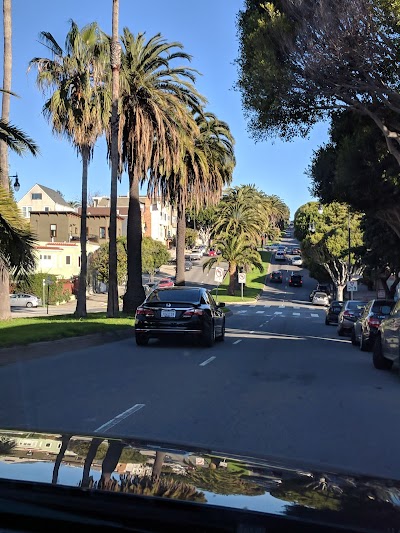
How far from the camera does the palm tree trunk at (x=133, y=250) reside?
26.2 m

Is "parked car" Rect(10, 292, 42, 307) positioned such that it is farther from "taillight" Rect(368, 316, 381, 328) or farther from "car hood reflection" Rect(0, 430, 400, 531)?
"car hood reflection" Rect(0, 430, 400, 531)

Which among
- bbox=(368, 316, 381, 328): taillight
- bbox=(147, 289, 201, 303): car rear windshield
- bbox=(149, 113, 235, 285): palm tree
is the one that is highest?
bbox=(149, 113, 235, 285): palm tree

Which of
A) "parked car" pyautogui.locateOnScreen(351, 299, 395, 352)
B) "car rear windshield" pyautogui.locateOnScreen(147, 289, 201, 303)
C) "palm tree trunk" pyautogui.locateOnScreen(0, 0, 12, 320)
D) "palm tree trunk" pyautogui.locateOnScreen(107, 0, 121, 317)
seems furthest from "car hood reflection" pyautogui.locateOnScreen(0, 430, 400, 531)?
"palm tree trunk" pyautogui.locateOnScreen(107, 0, 121, 317)

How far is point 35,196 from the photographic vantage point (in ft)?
310

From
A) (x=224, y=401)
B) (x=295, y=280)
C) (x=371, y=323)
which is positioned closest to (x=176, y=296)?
(x=371, y=323)

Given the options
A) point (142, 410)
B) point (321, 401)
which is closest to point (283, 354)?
point (321, 401)

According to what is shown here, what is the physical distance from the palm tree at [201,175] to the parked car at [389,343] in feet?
55.1

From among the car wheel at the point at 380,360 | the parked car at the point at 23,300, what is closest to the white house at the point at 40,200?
the parked car at the point at 23,300

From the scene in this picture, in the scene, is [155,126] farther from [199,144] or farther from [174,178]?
[199,144]

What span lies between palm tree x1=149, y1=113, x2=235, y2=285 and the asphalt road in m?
16.6

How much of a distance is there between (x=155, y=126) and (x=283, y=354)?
13385 mm

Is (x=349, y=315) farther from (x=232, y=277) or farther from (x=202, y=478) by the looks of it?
(x=232, y=277)

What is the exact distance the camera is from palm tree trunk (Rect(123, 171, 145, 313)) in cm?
2619

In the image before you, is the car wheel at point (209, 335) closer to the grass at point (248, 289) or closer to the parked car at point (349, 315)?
the parked car at point (349, 315)
